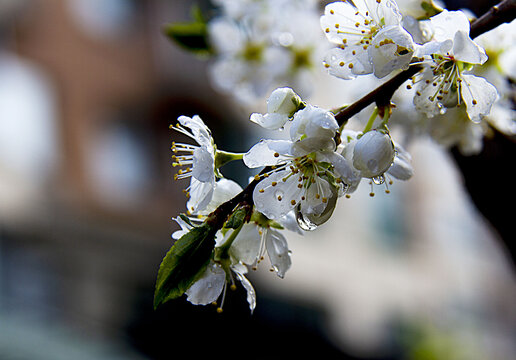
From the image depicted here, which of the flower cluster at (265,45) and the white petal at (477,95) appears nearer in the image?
the white petal at (477,95)

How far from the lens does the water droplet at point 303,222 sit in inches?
21.1

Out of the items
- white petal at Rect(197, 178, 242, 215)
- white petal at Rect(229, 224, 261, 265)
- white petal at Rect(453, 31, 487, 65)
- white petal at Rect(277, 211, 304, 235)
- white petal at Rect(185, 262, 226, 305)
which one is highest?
white petal at Rect(453, 31, 487, 65)

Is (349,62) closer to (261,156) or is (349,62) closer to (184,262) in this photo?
(261,156)

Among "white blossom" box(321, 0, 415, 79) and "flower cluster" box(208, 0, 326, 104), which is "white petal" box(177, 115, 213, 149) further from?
"flower cluster" box(208, 0, 326, 104)

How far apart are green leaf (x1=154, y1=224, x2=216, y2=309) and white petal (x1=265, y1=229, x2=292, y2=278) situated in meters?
0.08

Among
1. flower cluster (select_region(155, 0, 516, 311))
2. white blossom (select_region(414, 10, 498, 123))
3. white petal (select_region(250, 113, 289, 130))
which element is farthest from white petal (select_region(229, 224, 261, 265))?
white blossom (select_region(414, 10, 498, 123))

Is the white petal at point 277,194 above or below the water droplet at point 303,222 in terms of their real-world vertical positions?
above

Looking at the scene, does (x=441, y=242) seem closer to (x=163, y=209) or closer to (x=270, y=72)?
(x=163, y=209)

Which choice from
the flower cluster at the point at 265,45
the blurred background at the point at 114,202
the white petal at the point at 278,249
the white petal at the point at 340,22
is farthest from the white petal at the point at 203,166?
the blurred background at the point at 114,202

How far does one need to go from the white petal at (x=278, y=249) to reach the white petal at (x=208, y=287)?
7 cm

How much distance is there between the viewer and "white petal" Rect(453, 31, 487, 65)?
532 mm

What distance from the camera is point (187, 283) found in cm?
54

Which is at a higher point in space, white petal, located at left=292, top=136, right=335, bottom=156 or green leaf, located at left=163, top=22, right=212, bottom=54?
white petal, located at left=292, top=136, right=335, bottom=156

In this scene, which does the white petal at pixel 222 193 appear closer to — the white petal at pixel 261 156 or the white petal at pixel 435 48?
the white petal at pixel 261 156
